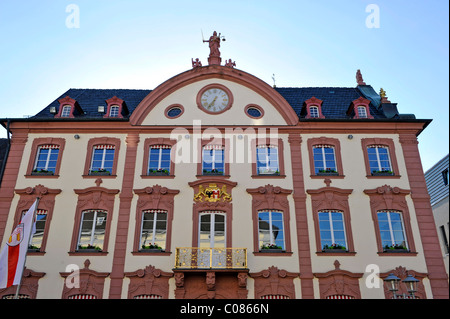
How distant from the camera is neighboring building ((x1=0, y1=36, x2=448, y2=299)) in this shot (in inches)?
708

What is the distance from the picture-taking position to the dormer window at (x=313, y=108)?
72.5 ft

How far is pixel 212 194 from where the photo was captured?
19.7 metres

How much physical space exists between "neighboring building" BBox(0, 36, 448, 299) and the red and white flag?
2952 millimetres

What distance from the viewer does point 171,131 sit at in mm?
21422

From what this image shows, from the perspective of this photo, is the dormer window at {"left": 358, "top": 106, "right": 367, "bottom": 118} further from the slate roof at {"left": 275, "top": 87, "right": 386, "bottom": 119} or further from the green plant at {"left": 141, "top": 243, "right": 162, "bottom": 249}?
the green plant at {"left": 141, "top": 243, "right": 162, "bottom": 249}

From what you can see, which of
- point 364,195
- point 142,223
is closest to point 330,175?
point 364,195

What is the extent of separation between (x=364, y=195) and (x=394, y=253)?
2959mm

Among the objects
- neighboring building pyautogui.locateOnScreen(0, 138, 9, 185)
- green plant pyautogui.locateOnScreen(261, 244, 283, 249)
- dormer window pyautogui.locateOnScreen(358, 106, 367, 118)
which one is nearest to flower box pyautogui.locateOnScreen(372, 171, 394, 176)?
dormer window pyautogui.locateOnScreen(358, 106, 367, 118)

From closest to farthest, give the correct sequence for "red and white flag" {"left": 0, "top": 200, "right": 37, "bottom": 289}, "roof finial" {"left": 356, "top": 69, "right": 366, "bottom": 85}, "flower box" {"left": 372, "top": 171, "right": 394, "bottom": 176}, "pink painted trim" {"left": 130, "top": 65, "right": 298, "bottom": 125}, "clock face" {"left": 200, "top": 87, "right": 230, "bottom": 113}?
"red and white flag" {"left": 0, "top": 200, "right": 37, "bottom": 289}, "flower box" {"left": 372, "top": 171, "right": 394, "bottom": 176}, "pink painted trim" {"left": 130, "top": 65, "right": 298, "bottom": 125}, "clock face" {"left": 200, "top": 87, "right": 230, "bottom": 113}, "roof finial" {"left": 356, "top": 69, "right": 366, "bottom": 85}

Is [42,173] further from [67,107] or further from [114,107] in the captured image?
[114,107]

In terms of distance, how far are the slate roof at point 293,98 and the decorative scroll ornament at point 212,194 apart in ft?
20.8

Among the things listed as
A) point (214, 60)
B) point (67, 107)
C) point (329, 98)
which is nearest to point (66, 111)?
point (67, 107)

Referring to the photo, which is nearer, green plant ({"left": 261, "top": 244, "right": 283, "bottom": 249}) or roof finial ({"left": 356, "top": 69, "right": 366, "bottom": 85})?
green plant ({"left": 261, "top": 244, "right": 283, "bottom": 249})
